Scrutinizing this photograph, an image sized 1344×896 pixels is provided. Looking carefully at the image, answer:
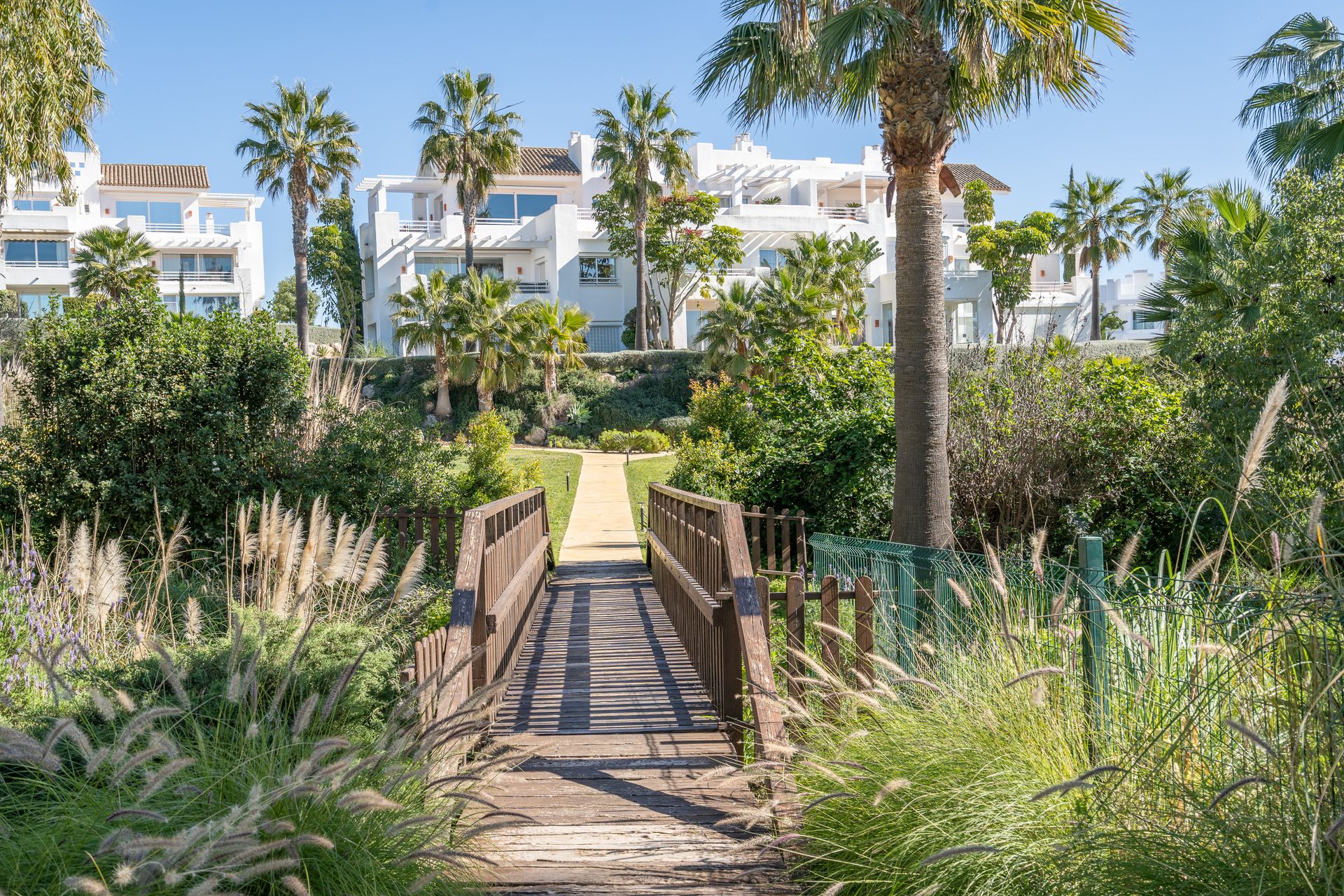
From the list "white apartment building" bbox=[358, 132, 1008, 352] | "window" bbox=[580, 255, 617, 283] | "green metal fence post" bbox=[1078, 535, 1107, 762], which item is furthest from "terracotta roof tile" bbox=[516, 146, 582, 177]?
"green metal fence post" bbox=[1078, 535, 1107, 762]

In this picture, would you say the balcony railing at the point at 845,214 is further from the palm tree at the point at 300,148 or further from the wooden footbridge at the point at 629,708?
the wooden footbridge at the point at 629,708

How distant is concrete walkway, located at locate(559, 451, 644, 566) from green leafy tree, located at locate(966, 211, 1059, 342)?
88.4ft

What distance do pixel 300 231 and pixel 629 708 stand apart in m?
38.0

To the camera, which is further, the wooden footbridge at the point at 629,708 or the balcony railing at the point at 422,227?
the balcony railing at the point at 422,227

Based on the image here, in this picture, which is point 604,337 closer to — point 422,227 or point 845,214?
point 422,227

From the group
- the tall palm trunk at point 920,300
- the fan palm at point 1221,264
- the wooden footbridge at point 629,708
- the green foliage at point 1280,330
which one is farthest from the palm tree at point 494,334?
the tall palm trunk at point 920,300

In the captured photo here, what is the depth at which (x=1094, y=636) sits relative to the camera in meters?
3.97

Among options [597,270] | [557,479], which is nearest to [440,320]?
[557,479]

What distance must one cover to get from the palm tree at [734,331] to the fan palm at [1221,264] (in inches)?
795

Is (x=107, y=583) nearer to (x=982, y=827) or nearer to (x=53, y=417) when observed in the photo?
(x=982, y=827)

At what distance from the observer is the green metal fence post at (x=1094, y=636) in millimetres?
3564

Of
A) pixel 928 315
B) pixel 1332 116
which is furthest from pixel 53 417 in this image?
pixel 1332 116

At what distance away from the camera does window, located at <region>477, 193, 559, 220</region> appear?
56969 mm

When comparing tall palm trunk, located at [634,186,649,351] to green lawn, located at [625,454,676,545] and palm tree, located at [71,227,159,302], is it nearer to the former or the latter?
green lawn, located at [625,454,676,545]
